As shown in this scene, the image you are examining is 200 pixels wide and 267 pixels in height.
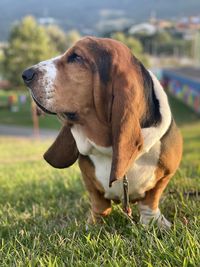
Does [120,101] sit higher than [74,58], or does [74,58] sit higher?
[74,58]

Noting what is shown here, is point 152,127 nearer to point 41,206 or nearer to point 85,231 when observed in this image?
point 85,231

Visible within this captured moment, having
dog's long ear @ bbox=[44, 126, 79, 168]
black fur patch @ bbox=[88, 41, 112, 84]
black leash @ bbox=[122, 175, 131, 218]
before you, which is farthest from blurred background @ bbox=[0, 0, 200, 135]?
black leash @ bbox=[122, 175, 131, 218]

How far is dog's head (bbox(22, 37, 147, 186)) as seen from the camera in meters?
2.24

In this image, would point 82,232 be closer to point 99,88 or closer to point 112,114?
point 112,114

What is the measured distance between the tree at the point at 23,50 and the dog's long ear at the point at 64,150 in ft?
92.7

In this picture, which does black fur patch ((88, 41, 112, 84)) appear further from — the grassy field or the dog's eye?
the grassy field

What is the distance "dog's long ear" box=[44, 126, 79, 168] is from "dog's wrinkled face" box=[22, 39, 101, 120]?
1.07 feet

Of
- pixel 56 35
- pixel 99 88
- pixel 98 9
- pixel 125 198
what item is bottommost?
pixel 98 9

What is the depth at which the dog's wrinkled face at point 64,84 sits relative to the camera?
236cm

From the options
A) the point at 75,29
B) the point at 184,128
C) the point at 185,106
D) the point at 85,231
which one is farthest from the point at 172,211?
the point at 75,29

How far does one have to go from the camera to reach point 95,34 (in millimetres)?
6652

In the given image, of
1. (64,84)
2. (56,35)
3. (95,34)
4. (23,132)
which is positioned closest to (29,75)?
(64,84)

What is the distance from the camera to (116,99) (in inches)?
88.5

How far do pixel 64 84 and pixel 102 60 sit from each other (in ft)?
0.82
